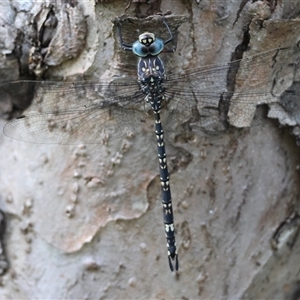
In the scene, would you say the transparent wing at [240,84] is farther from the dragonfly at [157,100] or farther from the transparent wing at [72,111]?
the transparent wing at [72,111]

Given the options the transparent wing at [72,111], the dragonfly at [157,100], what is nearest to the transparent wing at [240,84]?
the dragonfly at [157,100]

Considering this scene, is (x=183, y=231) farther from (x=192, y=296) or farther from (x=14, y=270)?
(x=14, y=270)

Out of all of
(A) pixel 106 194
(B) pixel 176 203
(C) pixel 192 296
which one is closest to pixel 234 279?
(C) pixel 192 296

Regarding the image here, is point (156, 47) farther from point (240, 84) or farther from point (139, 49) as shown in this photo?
point (240, 84)

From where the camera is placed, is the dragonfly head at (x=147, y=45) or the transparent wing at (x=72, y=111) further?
the transparent wing at (x=72, y=111)

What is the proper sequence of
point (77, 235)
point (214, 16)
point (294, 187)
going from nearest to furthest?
point (214, 16) < point (77, 235) < point (294, 187)

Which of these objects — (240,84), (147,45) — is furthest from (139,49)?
(240,84)
